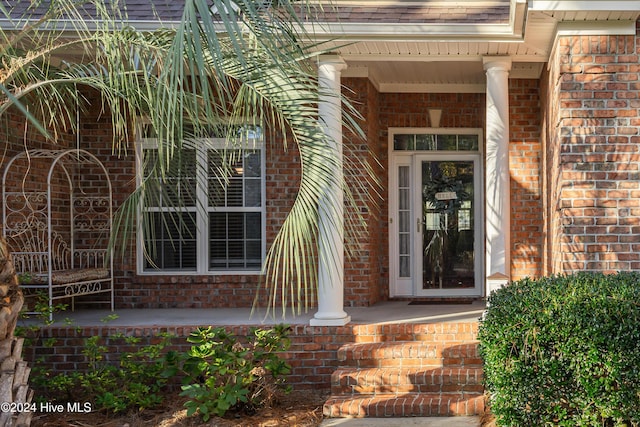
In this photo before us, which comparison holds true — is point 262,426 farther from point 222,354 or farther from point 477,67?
point 477,67

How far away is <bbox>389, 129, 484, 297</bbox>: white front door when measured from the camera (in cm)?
1034

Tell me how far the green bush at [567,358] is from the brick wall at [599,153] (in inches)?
60.0

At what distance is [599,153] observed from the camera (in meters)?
6.76

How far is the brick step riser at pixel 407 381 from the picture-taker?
6688 mm

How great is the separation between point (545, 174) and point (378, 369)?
319cm

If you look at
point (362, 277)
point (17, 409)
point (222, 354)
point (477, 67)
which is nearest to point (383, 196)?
point (362, 277)

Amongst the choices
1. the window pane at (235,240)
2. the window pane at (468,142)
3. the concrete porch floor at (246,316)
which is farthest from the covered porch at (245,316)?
the window pane at (468,142)

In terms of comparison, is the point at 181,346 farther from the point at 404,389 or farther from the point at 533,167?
the point at 533,167

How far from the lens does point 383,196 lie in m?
10.2

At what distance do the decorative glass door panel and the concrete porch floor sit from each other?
78 cm

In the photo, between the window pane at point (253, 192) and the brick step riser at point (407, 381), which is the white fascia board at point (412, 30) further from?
the brick step riser at point (407, 381)

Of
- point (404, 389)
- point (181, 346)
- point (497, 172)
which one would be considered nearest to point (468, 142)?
point (497, 172)

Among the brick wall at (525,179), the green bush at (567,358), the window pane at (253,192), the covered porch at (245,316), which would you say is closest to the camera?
the green bush at (567,358)

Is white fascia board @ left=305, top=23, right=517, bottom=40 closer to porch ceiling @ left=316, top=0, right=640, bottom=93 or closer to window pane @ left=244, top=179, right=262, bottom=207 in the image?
porch ceiling @ left=316, top=0, right=640, bottom=93
